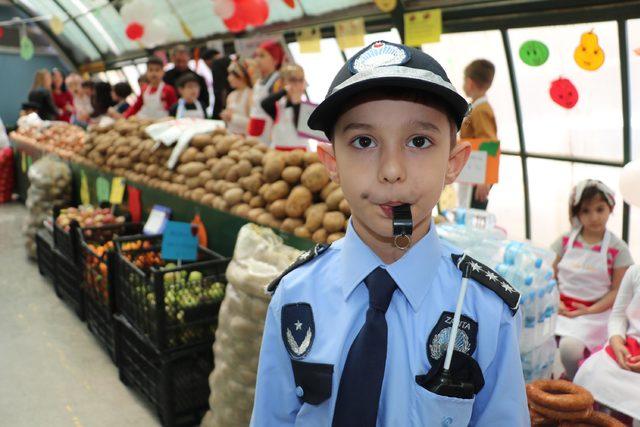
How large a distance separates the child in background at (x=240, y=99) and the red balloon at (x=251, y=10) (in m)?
1.10

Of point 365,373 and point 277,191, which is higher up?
point 277,191

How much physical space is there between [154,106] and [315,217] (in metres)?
4.67

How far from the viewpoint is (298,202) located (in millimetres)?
2852

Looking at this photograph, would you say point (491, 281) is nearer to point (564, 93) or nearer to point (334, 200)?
point (334, 200)

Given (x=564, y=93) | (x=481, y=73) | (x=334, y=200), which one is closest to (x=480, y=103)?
(x=481, y=73)

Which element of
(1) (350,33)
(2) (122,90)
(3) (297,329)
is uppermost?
(1) (350,33)

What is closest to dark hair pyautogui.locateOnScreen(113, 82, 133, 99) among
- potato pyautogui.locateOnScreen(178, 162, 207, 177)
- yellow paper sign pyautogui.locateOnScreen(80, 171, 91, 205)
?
yellow paper sign pyautogui.locateOnScreen(80, 171, 91, 205)

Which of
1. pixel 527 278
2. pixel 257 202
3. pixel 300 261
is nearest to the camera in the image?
pixel 300 261

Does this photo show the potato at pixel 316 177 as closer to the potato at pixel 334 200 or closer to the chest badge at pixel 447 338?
the potato at pixel 334 200

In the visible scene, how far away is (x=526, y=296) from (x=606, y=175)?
421cm

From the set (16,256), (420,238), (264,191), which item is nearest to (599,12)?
(264,191)

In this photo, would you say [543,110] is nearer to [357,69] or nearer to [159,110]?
[159,110]

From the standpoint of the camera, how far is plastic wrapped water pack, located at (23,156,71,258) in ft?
18.4

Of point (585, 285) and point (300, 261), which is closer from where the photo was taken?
point (300, 261)
